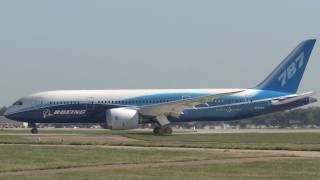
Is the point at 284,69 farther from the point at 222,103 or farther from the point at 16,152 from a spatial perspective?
the point at 16,152

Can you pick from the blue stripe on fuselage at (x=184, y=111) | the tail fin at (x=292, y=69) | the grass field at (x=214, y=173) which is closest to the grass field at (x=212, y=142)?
the blue stripe on fuselage at (x=184, y=111)

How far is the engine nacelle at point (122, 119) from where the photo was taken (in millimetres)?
49500

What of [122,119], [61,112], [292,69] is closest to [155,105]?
[122,119]

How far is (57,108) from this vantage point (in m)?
52.5

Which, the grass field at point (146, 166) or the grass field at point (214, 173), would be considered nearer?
the grass field at point (214, 173)

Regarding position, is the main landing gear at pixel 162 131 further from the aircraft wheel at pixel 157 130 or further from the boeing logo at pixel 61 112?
the boeing logo at pixel 61 112

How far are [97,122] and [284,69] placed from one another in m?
16.1

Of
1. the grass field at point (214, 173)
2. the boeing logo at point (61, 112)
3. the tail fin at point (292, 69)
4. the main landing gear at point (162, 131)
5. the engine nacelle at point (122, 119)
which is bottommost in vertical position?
the grass field at point (214, 173)

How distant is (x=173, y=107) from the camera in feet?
167

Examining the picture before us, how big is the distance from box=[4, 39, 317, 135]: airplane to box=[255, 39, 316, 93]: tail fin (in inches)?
39.6

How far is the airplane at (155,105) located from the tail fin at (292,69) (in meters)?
1.01

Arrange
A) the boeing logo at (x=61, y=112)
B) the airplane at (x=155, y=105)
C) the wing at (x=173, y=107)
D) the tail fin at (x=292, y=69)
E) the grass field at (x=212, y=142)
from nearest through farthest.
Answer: the grass field at (x=212, y=142) → the wing at (x=173, y=107) → the airplane at (x=155, y=105) → the boeing logo at (x=61, y=112) → the tail fin at (x=292, y=69)

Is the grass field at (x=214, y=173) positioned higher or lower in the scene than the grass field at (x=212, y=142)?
lower

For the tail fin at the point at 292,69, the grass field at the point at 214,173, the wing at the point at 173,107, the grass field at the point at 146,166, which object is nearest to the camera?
the grass field at the point at 214,173
